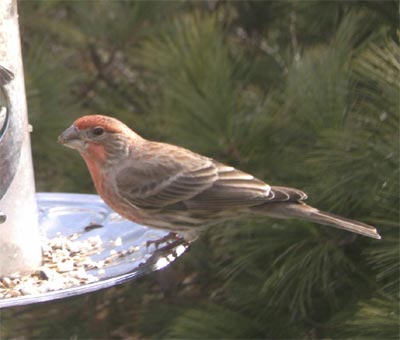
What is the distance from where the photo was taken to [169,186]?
162 inches

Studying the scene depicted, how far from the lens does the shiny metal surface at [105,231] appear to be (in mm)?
3523

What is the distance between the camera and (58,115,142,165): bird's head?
4012mm

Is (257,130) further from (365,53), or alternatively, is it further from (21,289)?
(21,289)

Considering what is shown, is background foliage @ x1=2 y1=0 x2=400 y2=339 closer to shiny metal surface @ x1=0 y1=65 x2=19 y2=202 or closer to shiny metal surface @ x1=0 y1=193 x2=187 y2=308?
shiny metal surface @ x1=0 y1=193 x2=187 y2=308

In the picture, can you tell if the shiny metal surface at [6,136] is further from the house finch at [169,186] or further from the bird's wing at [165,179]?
the bird's wing at [165,179]

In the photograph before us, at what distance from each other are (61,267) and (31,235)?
0.56ft

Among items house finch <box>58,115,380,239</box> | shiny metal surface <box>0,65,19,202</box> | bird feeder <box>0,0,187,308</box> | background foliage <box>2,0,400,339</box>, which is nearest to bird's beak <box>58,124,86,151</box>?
house finch <box>58,115,380,239</box>

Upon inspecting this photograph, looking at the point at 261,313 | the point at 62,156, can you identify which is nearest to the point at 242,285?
the point at 261,313

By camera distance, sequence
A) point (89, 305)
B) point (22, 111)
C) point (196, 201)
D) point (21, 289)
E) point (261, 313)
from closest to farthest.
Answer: point (21, 289) → point (22, 111) → point (196, 201) → point (261, 313) → point (89, 305)

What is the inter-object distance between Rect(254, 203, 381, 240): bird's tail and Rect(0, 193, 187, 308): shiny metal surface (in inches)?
13.3

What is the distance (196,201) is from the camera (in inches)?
161

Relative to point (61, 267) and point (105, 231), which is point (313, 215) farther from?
point (61, 267)

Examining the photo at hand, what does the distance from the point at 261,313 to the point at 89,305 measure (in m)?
1.06

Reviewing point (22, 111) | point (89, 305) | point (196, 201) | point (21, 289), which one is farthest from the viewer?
point (89, 305)
